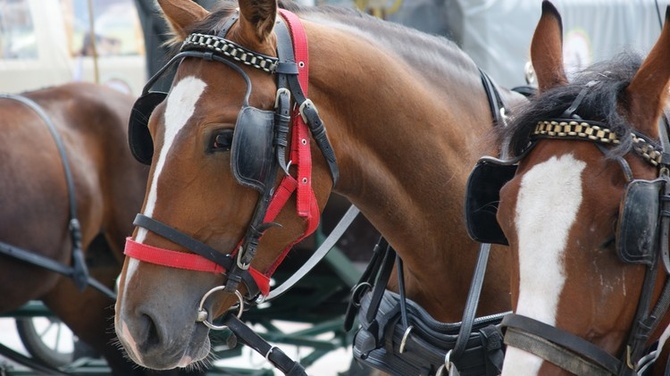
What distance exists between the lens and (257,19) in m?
2.03

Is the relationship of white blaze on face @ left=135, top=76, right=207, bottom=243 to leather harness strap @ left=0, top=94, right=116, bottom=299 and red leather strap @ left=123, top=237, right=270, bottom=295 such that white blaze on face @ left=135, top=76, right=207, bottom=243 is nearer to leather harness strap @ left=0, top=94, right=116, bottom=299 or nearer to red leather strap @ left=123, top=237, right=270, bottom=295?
red leather strap @ left=123, top=237, right=270, bottom=295

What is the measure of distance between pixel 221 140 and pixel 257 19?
0.27 metres

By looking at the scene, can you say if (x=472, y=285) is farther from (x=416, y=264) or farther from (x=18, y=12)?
(x=18, y=12)

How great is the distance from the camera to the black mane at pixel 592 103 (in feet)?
5.36


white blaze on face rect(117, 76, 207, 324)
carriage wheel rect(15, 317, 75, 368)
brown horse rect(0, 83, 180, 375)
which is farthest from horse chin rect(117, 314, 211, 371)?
carriage wheel rect(15, 317, 75, 368)

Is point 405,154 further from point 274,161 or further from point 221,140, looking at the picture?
point 221,140

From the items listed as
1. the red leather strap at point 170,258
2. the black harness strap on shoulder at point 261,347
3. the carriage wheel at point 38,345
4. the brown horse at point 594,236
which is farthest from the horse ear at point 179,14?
the carriage wheel at point 38,345

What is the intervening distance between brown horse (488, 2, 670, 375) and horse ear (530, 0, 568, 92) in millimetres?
158

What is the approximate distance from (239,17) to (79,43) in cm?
546

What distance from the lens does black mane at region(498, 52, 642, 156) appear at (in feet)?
5.36

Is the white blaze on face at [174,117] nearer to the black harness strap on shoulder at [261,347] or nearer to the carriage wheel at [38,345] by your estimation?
the black harness strap on shoulder at [261,347]

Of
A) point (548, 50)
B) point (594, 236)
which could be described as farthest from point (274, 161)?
point (594, 236)

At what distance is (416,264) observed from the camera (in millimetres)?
2244

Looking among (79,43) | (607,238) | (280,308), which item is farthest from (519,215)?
(79,43)
